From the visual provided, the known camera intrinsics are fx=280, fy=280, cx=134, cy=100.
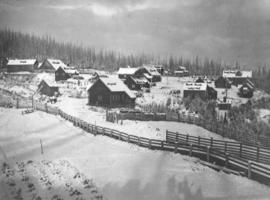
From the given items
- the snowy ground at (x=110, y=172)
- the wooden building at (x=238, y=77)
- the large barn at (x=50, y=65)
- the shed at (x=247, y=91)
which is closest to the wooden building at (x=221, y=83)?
the wooden building at (x=238, y=77)

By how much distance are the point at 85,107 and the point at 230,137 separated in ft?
87.8

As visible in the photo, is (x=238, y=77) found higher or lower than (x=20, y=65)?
lower

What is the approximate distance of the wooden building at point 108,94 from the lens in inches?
1996

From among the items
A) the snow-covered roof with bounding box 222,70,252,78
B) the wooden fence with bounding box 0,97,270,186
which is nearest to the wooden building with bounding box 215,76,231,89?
the snow-covered roof with bounding box 222,70,252,78

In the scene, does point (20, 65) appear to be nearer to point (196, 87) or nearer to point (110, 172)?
point (196, 87)

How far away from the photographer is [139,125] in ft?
115

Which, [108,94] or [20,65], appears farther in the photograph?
[20,65]

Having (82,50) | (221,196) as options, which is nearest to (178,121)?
(221,196)

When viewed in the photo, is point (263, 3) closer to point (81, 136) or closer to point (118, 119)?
point (81, 136)

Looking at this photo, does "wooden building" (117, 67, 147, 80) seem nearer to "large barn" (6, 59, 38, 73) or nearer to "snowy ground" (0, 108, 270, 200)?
"large barn" (6, 59, 38, 73)

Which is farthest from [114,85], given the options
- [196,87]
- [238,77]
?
[238,77]

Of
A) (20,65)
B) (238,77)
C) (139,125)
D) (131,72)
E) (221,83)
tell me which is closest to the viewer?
(139,125)

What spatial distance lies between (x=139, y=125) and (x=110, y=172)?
1784cm

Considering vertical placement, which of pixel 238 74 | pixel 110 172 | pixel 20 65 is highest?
pixel 20 65
